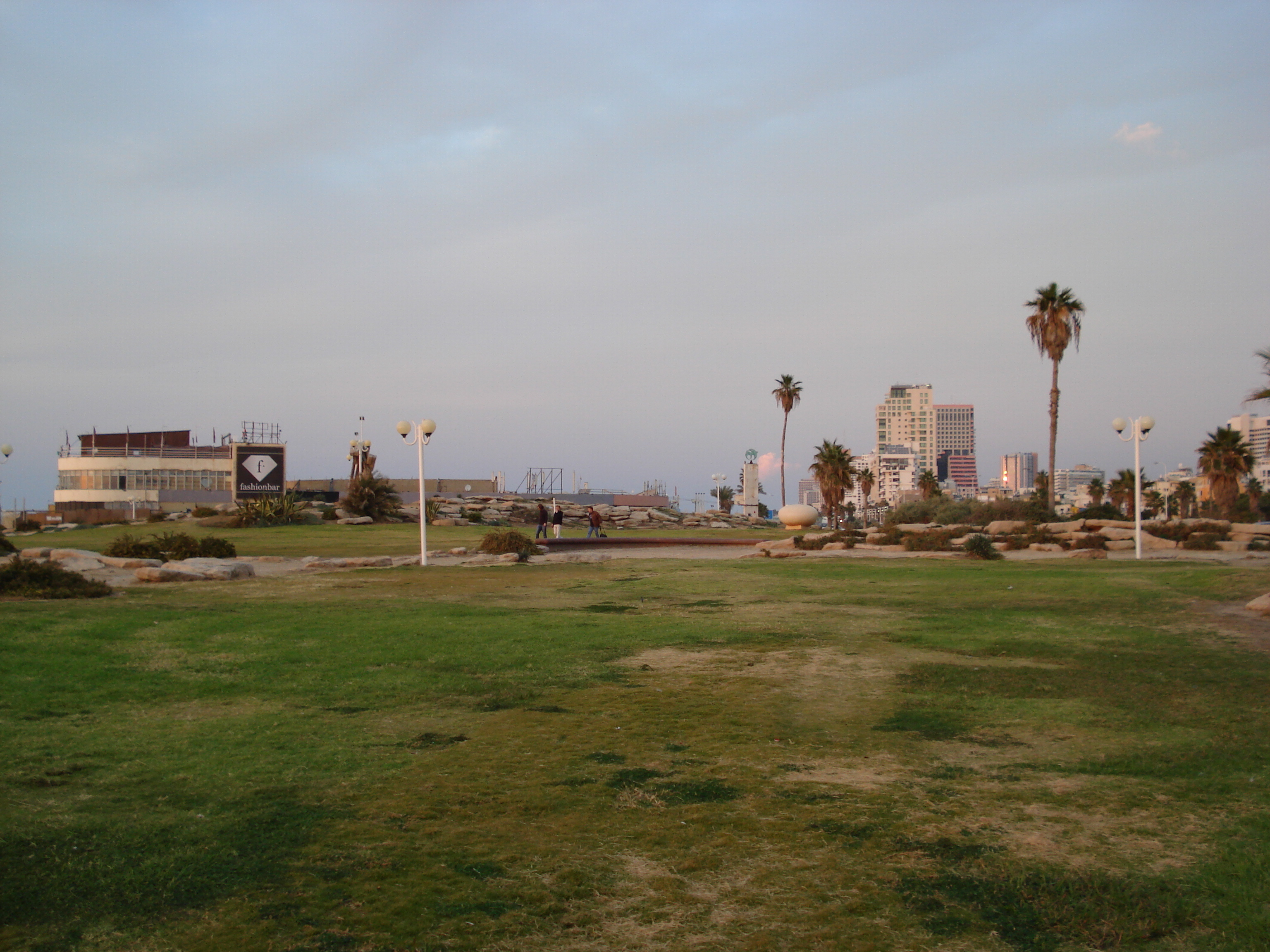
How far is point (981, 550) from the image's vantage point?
82.0ft

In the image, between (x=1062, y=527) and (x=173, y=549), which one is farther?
(x=1062, y=527)

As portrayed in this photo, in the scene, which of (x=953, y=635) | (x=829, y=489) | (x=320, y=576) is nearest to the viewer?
(x=953, y=635)

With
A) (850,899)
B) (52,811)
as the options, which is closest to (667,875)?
(850,899)

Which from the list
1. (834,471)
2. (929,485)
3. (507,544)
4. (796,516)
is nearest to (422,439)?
(507,544)

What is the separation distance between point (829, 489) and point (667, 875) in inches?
2661

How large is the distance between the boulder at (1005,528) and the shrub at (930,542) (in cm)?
315

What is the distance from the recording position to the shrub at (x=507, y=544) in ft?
83.5

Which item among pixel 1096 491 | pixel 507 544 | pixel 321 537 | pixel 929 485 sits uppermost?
pixel 929 485

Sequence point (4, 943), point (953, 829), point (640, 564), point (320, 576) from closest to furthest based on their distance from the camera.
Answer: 1. point (4, 943)
2. point (953, 829)
3. point (320, 576)
4. point (640, 564)

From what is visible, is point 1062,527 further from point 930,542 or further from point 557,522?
point 557,522

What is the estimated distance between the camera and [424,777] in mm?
5684

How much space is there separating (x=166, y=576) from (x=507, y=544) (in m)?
10.5

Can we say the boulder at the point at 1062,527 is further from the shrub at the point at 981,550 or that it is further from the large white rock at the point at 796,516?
the large white rock at the point at 796,516

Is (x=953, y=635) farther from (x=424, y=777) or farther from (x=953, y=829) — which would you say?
(x=424, y=777)
